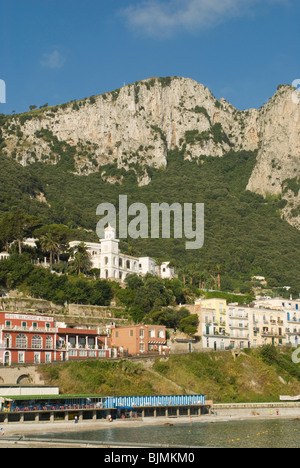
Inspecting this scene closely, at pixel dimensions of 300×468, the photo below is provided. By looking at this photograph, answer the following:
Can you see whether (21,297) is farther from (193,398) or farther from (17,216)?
(193,398)

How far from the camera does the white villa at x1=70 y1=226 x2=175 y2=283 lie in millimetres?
116000

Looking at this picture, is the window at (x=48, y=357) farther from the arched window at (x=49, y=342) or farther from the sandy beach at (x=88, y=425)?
the sandy beach at (x=88, y=425)

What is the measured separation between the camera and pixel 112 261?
116 metres

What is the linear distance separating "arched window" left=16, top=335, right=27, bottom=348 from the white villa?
119 feet

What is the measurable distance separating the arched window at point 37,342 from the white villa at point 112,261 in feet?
113

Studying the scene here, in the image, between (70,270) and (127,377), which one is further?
(70,270)

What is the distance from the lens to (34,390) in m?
66.9

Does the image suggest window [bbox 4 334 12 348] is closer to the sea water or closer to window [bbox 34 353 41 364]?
window [bbox 34 353 41 364]

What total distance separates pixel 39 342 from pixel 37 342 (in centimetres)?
30

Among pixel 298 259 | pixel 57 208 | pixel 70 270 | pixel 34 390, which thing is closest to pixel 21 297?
pixel 70 270

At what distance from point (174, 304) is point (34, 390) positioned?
42.0 m

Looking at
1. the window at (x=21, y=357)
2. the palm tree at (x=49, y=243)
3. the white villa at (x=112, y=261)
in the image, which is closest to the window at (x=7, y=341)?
the window at (x=21, y=357)

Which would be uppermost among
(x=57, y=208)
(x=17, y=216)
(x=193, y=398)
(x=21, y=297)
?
(x=57, y=208)

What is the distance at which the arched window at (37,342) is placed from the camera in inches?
3116
